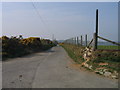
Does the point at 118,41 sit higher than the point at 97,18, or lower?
lower

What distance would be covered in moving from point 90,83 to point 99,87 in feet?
1.61

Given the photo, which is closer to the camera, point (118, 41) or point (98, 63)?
point (98, 63)

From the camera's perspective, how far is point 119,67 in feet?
22.1

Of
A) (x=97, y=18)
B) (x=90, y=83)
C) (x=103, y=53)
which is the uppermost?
(x=97, y=18)

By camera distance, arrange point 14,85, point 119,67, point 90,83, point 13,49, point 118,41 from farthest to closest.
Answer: point 13,49 < point 118,41 < point 119,67 < point 90,83 < point 14,85

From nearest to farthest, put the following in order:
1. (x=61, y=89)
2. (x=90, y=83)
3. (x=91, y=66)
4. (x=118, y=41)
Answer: (x=61, y=89), (x=90, y=83), (x=91, y=66), (x=118, y=41)

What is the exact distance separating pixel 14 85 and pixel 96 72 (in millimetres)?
4014

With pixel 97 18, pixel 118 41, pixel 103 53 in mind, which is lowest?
pixel 103 53

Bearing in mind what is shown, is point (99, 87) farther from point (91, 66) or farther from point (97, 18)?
point (97, 18)

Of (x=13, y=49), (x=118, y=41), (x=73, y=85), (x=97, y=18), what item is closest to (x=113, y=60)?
(x=118, y=41)

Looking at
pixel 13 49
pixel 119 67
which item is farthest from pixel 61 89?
pixel 13 49

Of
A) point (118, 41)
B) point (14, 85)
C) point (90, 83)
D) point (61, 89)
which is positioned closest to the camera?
point (61, 89)

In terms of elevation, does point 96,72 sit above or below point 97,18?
below

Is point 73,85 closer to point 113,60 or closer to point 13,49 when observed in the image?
point 113,60
